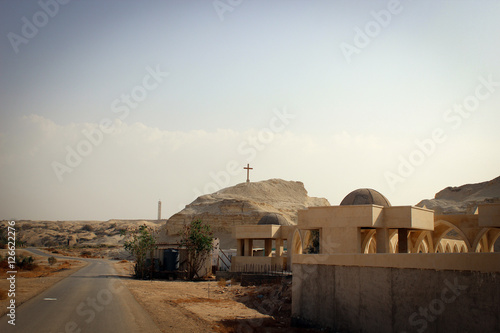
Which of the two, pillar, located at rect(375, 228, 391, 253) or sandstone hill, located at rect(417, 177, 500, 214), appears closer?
pillar, located at rect(375, 228, 391, 253)

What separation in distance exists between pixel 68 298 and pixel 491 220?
60.0ft

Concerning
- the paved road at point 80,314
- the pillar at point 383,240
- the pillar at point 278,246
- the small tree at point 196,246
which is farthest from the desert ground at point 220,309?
the pillar at point 278,246

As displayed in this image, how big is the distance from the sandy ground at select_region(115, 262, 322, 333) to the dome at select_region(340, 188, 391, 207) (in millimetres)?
6182

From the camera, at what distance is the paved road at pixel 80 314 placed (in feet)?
35.4

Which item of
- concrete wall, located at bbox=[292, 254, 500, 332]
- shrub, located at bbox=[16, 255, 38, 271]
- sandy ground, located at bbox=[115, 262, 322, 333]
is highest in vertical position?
concrete wall, located at bbox=[292, 254, 500, 332]

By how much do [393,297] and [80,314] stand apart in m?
8.46

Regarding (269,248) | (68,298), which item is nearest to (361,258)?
(68,298)

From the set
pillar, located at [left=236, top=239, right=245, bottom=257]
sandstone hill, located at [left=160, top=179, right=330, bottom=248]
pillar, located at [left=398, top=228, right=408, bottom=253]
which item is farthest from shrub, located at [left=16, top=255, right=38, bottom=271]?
sandstone hill, located at [left=160, top=179, right=330, bottom=248]

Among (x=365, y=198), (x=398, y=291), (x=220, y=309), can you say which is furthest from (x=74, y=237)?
(x=398, y=291)

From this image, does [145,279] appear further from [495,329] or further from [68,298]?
[495,329]

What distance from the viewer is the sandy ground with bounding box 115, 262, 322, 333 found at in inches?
488

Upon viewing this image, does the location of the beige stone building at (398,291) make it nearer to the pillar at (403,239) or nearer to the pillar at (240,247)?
the pillar at (403,239)

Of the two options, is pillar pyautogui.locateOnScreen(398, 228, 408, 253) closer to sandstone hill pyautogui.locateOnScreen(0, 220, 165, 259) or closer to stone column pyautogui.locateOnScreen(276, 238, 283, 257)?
stone column pyautogui.locateOnScreen(276, 238, 283, 257)

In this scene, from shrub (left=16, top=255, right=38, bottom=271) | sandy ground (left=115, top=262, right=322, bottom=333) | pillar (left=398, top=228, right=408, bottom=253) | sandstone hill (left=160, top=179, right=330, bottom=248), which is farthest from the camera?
sandstone hill (left=160, top=179, right=330, bottom=248)
